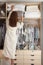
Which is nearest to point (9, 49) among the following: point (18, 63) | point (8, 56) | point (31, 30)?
point (8, 56)

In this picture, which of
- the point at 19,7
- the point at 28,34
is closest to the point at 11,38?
the point at 28,34

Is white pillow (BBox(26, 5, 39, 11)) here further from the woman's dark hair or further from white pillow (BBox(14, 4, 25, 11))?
the woman's dark hair

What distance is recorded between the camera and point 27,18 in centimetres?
227

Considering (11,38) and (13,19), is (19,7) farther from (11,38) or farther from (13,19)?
(11,38)

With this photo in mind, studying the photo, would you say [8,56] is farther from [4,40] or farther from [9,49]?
[4,40]

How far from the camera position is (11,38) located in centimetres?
227

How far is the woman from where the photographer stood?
2.27 meters

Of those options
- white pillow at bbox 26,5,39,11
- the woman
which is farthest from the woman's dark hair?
white pillow at bbox 26,5,39,11

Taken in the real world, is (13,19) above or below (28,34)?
above

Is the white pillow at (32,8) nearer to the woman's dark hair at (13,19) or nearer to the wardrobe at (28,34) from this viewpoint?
the wardrobe at (28,34)

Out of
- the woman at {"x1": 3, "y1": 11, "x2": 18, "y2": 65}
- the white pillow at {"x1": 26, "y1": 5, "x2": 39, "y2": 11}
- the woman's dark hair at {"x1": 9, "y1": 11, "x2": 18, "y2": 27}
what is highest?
the white pillow at {"x1": 26, "y1": 5, "x2": 39, "y2": 11}

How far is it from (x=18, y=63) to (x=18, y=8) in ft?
2.86

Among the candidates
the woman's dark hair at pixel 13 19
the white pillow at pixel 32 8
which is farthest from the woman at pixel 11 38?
the white pillow at pixel 32 8

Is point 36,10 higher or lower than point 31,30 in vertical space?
higher
